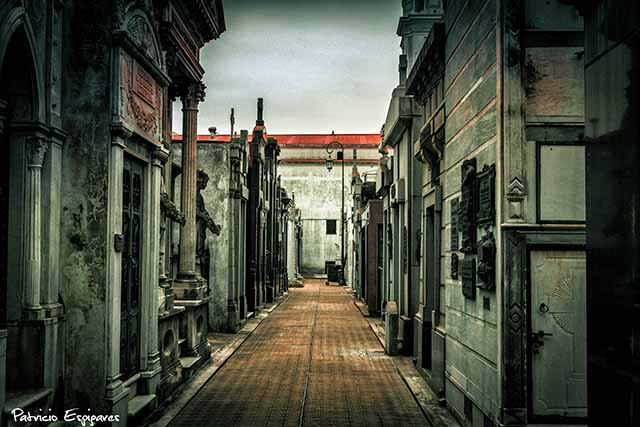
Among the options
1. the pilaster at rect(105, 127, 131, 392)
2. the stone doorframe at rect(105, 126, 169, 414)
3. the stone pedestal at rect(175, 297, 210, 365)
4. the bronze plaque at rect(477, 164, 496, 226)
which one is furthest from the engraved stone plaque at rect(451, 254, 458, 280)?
the stone pedestal at rect(175, 297, 210, 365)

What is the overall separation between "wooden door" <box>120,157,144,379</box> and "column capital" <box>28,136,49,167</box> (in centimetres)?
124

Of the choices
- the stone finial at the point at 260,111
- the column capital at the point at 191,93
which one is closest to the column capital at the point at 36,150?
A: the column capital at the point at 191,93

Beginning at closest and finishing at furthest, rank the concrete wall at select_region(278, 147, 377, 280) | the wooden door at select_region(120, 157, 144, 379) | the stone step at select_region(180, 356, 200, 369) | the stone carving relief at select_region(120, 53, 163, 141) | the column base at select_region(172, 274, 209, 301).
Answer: the stone carving relief at select_region(120, 53, 163, 141)
the wooden door at select_region(120, 157, 144, 379)
the stone step at select_region(180, 356, 200, 369)
the column base at select_region(172, 274, 209, 301)
the concrete wall at select_region(278, 147, 377, 280)

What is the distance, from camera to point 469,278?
266 inches

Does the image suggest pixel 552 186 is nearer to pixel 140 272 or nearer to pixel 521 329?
pixel 521 329

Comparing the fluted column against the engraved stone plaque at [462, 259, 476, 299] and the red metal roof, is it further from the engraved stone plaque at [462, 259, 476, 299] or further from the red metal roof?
the red metal roof

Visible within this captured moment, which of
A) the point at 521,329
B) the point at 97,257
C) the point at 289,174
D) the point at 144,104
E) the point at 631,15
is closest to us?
the point at 631,15

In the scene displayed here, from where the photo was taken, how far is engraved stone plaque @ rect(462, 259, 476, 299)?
21.9 feet

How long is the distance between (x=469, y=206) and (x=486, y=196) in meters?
0.67

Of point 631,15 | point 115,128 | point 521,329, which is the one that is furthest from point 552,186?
point 115,128

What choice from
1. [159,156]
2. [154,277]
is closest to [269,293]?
[154,277]

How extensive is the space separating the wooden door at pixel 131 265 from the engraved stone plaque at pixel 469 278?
357 cm

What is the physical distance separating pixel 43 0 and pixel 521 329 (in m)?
4.89

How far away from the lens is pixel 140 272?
25.9ft
